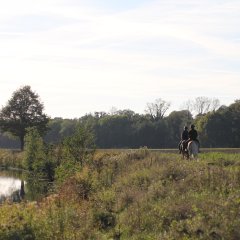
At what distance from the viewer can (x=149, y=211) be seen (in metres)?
19.0

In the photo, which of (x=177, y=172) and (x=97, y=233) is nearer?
(x=97, y=233)

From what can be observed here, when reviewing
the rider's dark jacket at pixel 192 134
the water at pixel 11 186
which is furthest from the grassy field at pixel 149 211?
the water at pixel 11 186

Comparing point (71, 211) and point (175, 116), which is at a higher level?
point (175, 116)

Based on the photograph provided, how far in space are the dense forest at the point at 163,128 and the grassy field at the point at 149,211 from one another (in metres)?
49.1

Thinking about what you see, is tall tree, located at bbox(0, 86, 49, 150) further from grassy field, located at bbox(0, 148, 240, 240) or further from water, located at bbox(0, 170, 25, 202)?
grassy field, located at bbox(0, 148, 240, 240)

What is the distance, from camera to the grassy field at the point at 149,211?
16188 mm

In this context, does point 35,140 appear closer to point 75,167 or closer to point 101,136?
point 75,167

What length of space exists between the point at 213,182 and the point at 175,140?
3639 inches

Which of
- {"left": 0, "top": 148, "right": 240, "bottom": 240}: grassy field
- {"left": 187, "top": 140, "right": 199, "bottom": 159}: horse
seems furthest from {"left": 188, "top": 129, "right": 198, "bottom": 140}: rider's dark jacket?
{"left": 0, "top": 148, "right": 240, "bottom": 240}: grassy field

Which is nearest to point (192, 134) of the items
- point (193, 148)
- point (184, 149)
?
point (193, 148)

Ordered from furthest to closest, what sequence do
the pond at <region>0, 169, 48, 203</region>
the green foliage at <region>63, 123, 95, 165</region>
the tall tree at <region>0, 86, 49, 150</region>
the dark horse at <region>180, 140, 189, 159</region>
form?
the tall tree at <region>0, 86, 49, 150</region>, the green foliage at <region>63, 123, 95, 165</region>, the pond at <region>0, 169, 48, 203</region>, the dark horse at <region>180, 140, 189, 159</region>

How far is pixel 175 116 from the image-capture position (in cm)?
12044

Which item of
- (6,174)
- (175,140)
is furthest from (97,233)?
(175,140)

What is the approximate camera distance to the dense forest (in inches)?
3612
